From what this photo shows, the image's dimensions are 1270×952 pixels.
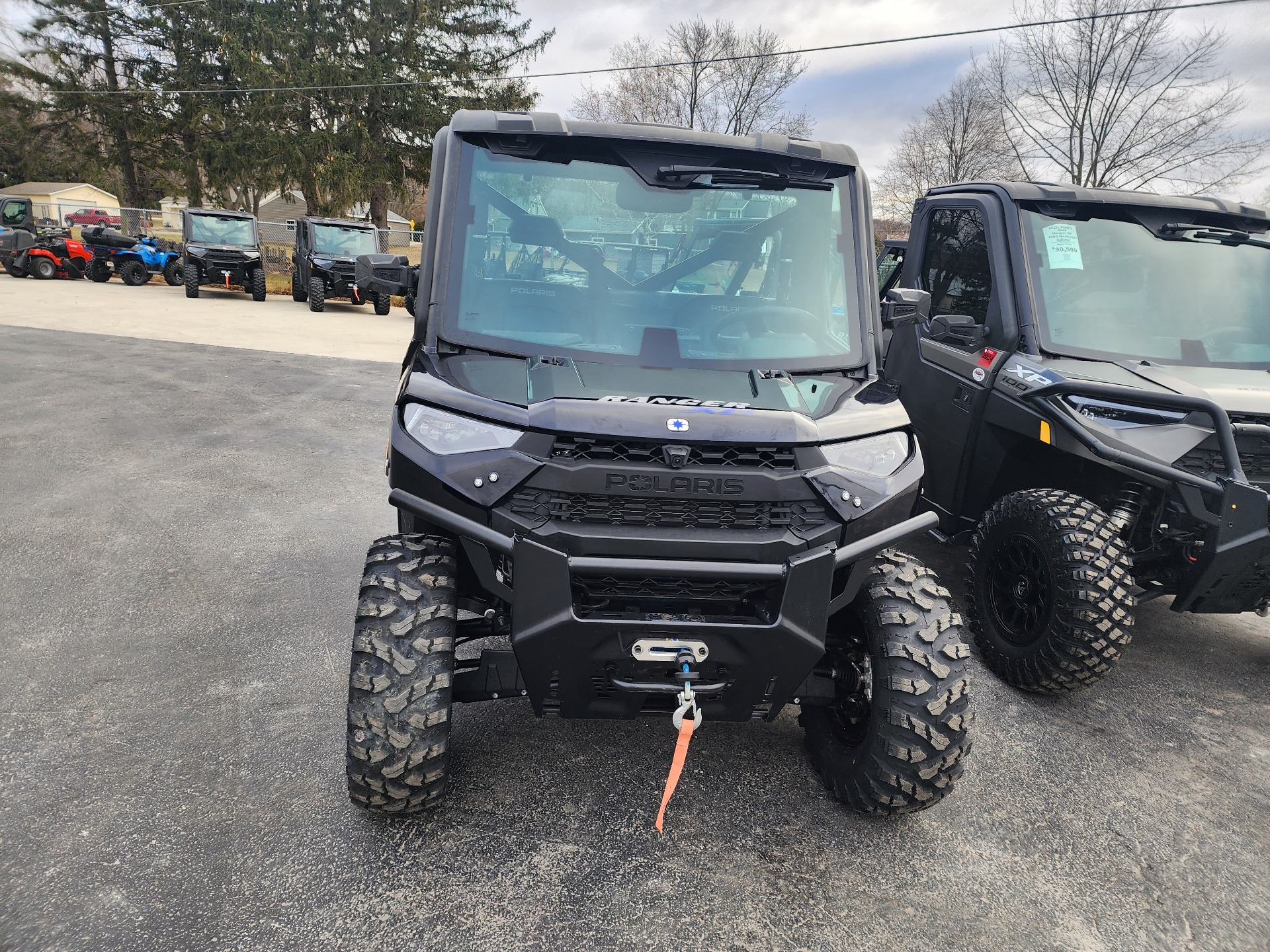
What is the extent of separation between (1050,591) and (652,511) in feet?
6.85

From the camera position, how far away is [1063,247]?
14.1 ft

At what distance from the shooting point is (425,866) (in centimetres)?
251

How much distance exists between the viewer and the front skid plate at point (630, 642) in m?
2.29

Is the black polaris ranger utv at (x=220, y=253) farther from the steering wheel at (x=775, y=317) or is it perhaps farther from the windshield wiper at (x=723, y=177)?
the steering wheel at (x=775, y=317)

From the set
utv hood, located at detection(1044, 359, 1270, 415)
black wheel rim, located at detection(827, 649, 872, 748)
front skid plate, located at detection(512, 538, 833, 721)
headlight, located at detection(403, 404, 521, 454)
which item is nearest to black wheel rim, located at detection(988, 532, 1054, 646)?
utv hood, located at detection(1044, 359, 1270, 415)

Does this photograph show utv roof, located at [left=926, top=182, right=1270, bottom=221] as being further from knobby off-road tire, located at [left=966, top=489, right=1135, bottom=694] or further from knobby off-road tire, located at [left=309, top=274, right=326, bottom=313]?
knobby off-road tire, located at [left=309, top=274, right=326, bottom=313]

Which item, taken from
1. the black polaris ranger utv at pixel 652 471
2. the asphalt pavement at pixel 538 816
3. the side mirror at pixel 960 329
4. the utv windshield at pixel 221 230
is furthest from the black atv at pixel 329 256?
the black polaris ranger utv at pixel 652 471

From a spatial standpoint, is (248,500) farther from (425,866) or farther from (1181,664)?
(1181,664)

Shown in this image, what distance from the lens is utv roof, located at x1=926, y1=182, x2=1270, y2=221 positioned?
4.29 metres

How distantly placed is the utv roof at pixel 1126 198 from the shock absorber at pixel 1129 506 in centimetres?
158

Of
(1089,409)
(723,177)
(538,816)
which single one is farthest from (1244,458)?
(538,816)

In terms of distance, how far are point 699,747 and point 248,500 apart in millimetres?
4118

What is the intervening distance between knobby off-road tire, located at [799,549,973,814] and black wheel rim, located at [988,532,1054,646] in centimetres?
115

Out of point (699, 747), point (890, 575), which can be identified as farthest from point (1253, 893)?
point (699, 747)
